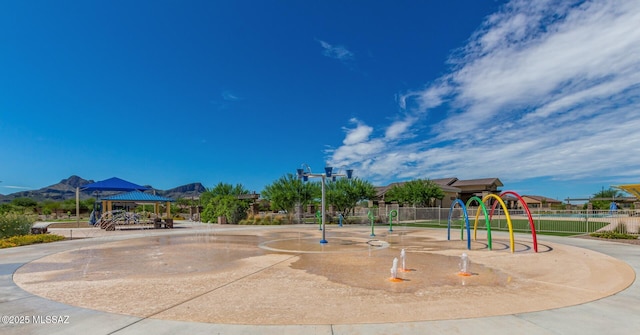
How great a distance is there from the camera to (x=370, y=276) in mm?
8922

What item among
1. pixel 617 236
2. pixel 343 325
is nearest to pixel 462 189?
pixel 617 236

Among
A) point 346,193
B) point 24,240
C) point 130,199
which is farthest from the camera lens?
point 346,193

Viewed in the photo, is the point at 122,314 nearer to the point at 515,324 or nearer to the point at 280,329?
the point at 280,329

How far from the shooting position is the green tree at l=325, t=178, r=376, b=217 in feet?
124

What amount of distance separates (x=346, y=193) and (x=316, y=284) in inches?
1184

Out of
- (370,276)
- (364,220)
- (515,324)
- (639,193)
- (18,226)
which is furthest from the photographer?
(364,220)

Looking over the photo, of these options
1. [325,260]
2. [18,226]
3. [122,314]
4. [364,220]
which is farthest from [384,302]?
[364,220]

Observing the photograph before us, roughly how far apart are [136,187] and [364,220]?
21742mm

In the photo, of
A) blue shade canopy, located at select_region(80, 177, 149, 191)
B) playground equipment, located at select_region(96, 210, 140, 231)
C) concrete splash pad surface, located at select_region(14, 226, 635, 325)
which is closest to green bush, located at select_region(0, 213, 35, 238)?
playground equipment, located at select_region(96, 210, 140, 231)

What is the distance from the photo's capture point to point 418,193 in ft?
146

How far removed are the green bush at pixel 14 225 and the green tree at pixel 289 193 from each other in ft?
68.2

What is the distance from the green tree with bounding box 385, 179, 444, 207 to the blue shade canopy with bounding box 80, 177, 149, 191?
30.5m

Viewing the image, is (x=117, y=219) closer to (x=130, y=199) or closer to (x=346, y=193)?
(x=130, y=199)

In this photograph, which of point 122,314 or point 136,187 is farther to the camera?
point 136,187
